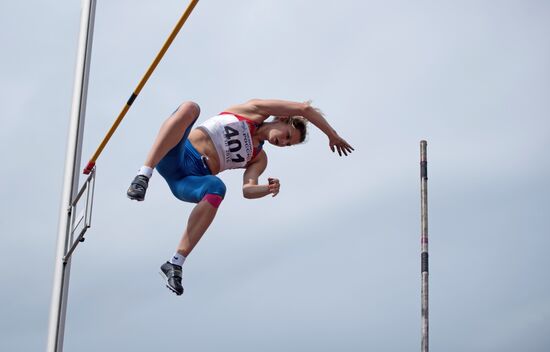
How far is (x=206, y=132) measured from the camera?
26.5ft

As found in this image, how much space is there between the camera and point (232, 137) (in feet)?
26.3

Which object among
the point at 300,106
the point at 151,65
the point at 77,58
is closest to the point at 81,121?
the point at 77,58

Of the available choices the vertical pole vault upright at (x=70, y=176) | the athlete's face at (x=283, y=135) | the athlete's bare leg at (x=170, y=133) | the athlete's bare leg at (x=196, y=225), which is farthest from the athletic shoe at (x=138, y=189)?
the vertical pole vault upright at (x=70, y=176)

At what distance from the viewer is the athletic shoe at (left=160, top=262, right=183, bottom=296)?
25.0ft

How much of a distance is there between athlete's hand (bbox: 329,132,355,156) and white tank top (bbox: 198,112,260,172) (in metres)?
0.57

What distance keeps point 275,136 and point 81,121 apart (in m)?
1.77

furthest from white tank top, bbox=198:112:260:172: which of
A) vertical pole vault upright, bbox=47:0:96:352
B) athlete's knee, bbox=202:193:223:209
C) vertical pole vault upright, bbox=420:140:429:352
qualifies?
vertical pole vault upright, bbox=420:140:429:352

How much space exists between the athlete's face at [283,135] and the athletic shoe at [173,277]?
120 cm

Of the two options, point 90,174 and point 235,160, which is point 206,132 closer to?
point 235,160

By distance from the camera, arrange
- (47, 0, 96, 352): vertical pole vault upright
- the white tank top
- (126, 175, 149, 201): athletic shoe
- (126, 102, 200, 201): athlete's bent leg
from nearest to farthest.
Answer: (126, 175, 149, 201): athletic shoe, (126, 102, 200, 201): athlete's bent leg, the white tank top, (47, 0, 96, 352): vertical pole vault upright

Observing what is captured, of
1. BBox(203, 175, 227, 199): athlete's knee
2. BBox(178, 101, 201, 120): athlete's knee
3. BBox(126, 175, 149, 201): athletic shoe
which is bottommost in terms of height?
BBox(126, 175, 149, 201): athletic shoe

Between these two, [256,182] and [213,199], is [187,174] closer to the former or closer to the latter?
[213,199]

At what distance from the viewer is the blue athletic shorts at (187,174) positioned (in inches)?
306

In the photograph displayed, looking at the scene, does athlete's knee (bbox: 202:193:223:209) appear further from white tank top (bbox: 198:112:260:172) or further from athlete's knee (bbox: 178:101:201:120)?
athlete's knee (bbox: 178:101:201:120)
